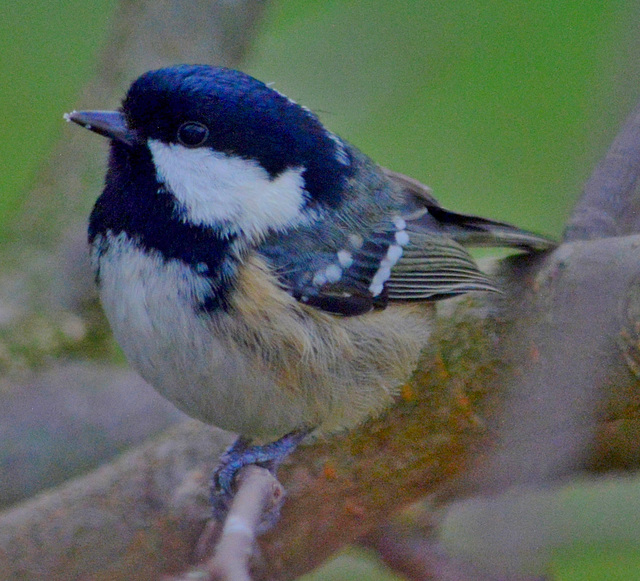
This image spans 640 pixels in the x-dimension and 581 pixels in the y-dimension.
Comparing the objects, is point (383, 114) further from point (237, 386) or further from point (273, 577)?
point (273, 577)

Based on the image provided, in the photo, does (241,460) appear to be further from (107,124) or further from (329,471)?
(107,124)

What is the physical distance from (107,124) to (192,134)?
0.17 metres

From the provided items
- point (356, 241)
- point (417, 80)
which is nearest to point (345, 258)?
point (356, 241)

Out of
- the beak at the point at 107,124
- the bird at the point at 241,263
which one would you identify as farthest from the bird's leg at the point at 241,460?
the beak at the point at 107,124

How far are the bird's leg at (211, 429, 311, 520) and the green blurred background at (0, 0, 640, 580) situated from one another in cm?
43

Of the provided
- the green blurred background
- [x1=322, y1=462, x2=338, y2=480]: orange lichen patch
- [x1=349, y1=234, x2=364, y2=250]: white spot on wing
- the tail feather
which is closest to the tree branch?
[x1=322, y1=462, x2=338, y2=480]: orange lichen patch

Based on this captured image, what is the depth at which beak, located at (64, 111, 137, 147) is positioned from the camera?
63.4 inches

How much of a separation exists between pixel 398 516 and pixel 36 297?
1228 millimetres

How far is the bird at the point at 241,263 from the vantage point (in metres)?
1.57

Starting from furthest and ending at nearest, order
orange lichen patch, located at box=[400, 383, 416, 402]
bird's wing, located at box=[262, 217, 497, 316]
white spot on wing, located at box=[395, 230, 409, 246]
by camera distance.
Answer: white spot on wing, located at box=[395, 230, 409, 246] → orange lichen patch, located at box=[400, 383, 416, 402] → bird's wing, located at box=[262, 217, 497, 316]

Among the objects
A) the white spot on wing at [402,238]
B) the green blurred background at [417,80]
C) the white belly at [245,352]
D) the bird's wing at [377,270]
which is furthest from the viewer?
the green blurred background at [417,80]

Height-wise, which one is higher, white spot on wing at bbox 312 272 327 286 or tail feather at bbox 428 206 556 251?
tail feather at bbox 428 206 556 251

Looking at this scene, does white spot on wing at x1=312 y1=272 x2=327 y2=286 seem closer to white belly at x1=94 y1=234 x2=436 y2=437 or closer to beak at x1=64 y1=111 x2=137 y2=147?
white belly at x1=94 y1=234 x2=436 y2=437

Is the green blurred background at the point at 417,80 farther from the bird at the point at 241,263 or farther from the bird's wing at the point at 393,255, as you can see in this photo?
the bird at the point at 241,263
